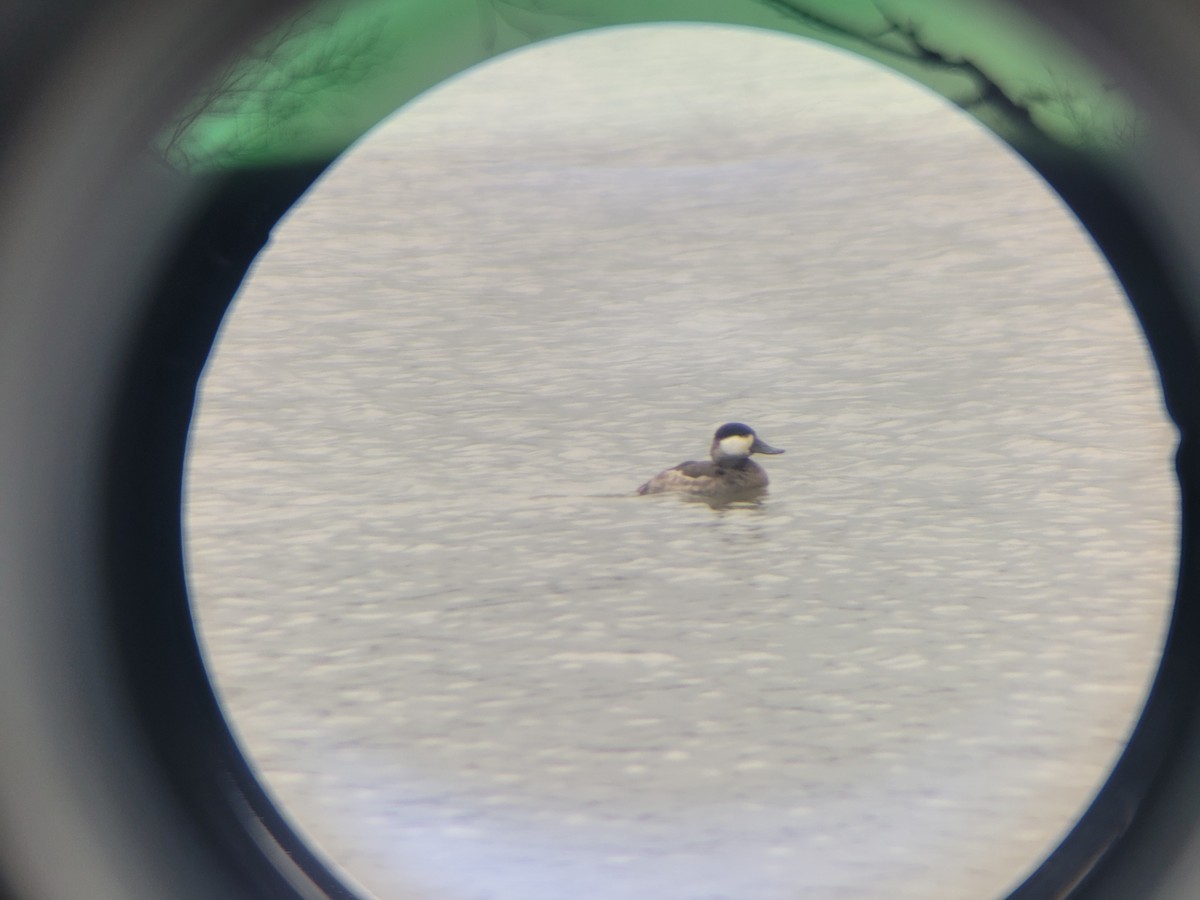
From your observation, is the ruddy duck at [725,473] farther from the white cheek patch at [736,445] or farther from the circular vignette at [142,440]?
the circular vignette at [142,440]

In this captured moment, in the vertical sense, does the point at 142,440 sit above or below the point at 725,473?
below

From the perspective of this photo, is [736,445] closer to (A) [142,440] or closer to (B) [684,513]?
(B) [684,513]

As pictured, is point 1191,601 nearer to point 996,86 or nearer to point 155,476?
point 996,86

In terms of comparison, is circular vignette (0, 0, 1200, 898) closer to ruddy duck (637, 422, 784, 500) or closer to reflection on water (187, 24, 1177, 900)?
reflection on water (187, 24, 1177, 900)

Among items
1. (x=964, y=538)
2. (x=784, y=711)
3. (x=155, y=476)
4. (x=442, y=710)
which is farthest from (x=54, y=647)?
(x=964, y=538)

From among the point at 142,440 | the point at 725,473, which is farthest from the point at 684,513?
the point at 142,440

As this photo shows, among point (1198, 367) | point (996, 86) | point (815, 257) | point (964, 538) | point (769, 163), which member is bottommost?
point (1198, 367)
